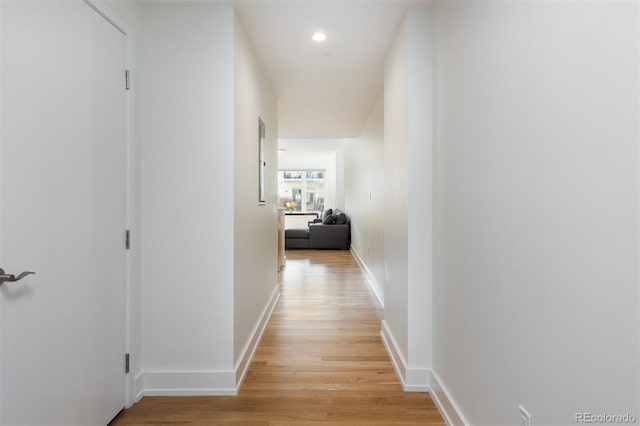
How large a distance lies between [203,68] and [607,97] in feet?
6.63

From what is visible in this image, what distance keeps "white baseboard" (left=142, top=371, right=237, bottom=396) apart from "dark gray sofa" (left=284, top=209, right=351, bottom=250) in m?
6.61

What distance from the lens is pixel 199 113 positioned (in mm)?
2209

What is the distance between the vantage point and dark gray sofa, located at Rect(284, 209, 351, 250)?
28.9 ft

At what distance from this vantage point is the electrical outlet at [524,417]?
4.00 ft

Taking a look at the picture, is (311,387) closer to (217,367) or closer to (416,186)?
(217,367)

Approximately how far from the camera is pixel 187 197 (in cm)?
222

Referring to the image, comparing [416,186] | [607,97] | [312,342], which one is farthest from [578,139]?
[312,342]

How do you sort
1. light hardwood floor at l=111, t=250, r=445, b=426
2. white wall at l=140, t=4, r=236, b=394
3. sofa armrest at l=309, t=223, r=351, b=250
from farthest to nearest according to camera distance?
sofa armrest at l=309, t=223, r=351, b=250, white wall at l=140, t=4, r=236, b=394, light hardwood floor at l=111, t=250, r=445, b=426

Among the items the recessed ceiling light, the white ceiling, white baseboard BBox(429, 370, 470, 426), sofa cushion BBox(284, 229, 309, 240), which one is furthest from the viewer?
sofa cushion BBox(284, 229, 309, 240)

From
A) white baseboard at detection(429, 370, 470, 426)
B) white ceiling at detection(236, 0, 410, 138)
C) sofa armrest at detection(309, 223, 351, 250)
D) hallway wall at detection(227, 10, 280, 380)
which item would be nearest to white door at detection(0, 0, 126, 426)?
hallway wall at detection(227, 10, 280, 380)

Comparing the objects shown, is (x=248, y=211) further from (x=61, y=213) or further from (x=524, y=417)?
(x=524, y=417)

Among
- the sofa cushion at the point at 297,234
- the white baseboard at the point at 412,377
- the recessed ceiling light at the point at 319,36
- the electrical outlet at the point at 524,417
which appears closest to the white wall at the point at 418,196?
the white baseboard at the point at 412,377

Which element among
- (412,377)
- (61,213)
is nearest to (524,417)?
(412,377)

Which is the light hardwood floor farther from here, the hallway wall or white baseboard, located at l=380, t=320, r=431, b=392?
the hallway wall
